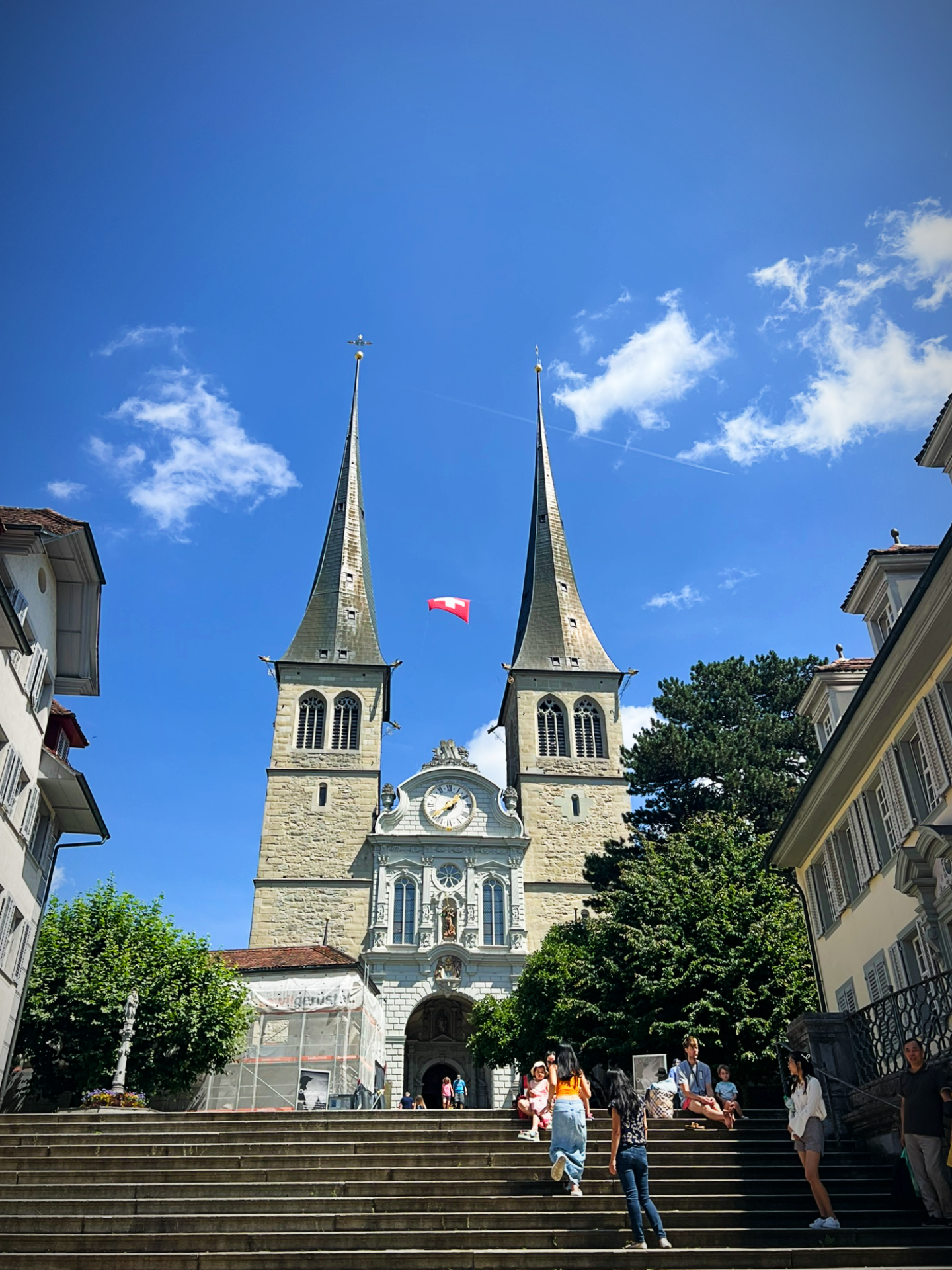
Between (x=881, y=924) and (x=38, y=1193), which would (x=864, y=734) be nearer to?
(x=881, y=924)

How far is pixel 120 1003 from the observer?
2392 cm

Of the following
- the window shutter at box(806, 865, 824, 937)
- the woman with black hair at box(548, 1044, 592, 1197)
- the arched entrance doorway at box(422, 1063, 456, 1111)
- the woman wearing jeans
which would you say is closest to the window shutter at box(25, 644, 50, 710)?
the woman with black hair at box(548, 1044, 592, 1197)

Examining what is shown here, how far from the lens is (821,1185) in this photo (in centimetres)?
864

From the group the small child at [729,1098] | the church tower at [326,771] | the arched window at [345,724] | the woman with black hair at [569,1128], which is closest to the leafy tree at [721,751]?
the church tower at [326,771]

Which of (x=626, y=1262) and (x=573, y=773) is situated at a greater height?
A: (x=573, y=773)

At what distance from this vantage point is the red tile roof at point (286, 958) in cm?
3012

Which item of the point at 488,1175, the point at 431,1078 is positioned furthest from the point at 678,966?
the point at 431,1078

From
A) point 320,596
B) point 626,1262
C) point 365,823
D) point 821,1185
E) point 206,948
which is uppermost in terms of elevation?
point 320,596

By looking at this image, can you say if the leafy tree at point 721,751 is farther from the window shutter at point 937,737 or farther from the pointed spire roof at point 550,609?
the window shutter at point 937,737

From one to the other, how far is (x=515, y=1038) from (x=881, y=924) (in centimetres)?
1963

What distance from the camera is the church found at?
39469 millimetres

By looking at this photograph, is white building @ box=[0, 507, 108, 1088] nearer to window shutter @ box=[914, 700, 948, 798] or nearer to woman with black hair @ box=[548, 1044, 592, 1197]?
woman with black hair @ box=[548, 1044, 592, 1197]

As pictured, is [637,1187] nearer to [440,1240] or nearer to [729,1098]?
[440,1240]

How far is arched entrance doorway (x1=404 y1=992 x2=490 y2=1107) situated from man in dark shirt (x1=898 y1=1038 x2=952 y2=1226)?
33.0 m
